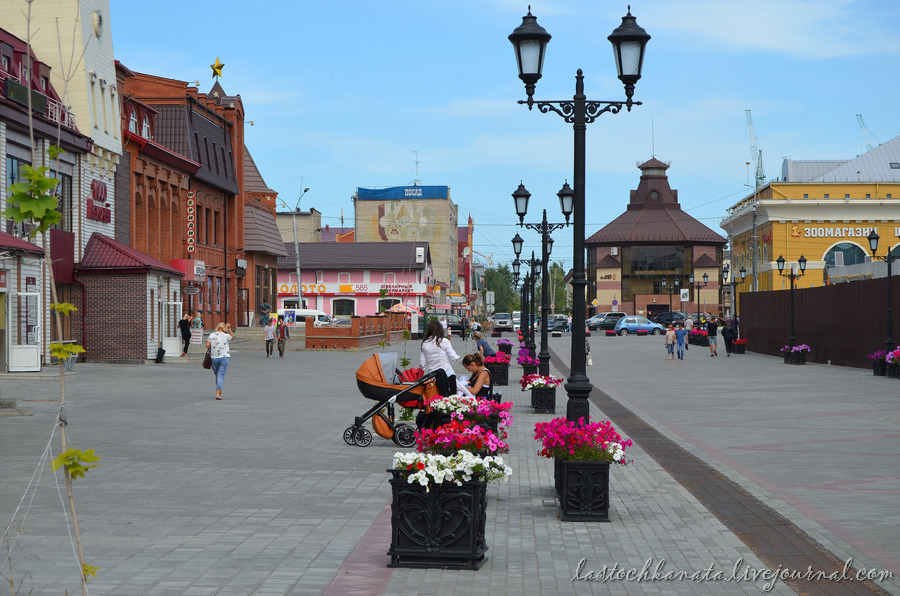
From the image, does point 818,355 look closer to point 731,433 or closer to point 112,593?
point 731,433

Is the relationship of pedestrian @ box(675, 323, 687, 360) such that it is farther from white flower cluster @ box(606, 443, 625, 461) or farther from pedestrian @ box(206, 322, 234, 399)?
white flower cluster @ box(606, 443, 625, 461)

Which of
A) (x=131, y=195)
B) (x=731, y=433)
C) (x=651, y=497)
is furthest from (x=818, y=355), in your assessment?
(x=651, y=497)

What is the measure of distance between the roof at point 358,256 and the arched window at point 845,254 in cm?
3620

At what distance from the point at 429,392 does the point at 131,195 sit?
1163 inches

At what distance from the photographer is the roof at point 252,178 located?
69.8 metres

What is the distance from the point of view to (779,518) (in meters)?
8.75

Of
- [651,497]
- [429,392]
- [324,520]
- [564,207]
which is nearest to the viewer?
[324,520]

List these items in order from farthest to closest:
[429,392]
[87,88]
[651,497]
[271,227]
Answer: [271,227]
[87,88]
[429,392]
[651,497]

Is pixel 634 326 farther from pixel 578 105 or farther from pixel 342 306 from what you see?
pixel 578 105

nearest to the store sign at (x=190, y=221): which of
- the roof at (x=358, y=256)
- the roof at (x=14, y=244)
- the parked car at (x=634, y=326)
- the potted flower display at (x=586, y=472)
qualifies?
the roof at (x=14, y=244)

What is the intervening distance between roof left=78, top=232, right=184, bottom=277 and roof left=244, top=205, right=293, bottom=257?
28.3 metres

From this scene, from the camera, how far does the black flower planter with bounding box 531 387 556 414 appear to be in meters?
18.9

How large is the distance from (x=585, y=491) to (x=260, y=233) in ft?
192

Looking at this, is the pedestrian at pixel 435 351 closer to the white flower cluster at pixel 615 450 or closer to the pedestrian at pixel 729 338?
the white flower cluster at pixel 615 450
